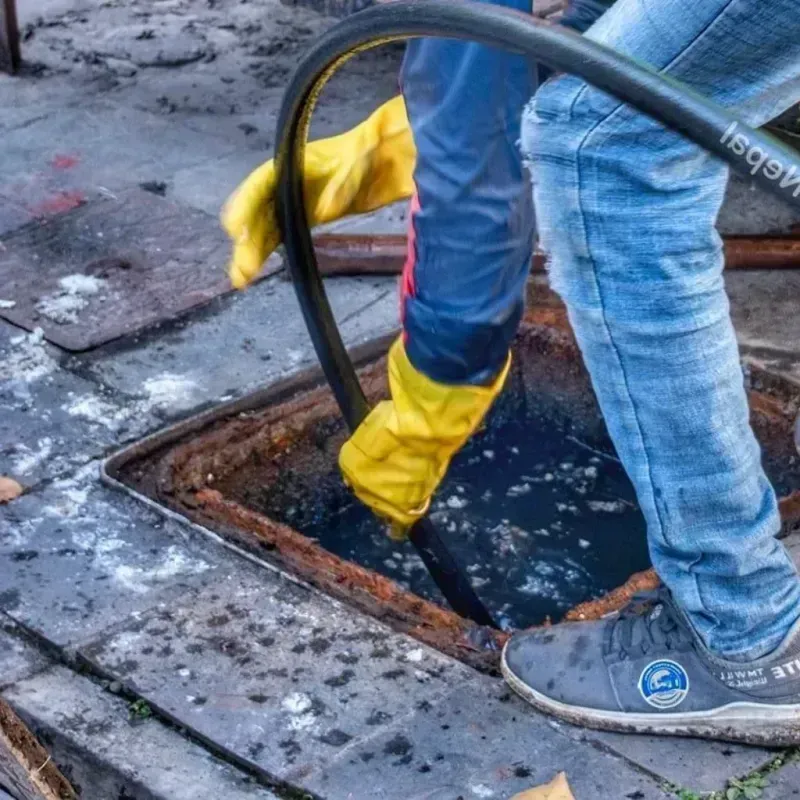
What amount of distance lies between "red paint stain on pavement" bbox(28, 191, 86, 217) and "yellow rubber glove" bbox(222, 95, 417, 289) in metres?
1.58

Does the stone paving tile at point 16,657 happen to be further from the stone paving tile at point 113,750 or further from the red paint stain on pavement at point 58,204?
the red paint stain on pavement at point 58,204

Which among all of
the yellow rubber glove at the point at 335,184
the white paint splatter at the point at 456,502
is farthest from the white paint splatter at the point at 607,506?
the yellow rubber glove at the point at 335,184

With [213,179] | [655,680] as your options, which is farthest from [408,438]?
[213,179]

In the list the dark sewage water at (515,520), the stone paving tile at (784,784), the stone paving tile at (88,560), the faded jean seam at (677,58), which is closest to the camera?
the faded jean seam at (677,58)

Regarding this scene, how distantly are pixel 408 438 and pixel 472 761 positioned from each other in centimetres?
66

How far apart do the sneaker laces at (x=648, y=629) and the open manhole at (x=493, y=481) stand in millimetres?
563

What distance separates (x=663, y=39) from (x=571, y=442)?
177 centimetres

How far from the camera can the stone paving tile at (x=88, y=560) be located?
2.76 m

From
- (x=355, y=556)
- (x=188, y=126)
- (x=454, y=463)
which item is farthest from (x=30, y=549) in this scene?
(x=188, y=126)

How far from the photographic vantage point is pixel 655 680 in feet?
8.01

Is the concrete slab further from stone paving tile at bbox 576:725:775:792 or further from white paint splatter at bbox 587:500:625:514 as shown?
stone paving tile at bbox 576:725:775:792

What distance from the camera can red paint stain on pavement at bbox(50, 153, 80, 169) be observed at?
4.66 m

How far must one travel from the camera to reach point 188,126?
4984mm

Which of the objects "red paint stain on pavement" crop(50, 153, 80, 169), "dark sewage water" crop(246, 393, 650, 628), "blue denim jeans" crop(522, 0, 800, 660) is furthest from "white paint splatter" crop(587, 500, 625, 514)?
"red paint stain on pavement" crop(50, 153, 80, 169)
